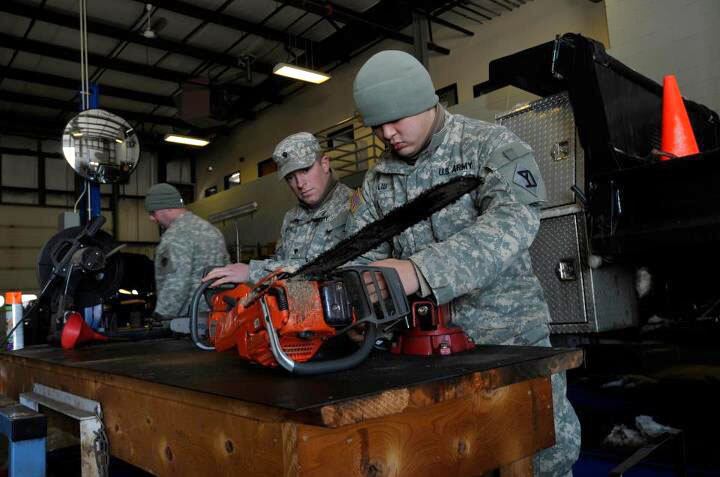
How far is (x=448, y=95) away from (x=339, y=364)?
9.18 metres

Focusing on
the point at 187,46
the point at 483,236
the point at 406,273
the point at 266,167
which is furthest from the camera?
the point at 266,167

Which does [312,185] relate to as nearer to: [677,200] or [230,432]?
[677,200]

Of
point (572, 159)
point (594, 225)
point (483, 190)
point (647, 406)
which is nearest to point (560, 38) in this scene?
point (572, 159)

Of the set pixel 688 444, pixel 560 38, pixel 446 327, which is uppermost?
pixel 560 38

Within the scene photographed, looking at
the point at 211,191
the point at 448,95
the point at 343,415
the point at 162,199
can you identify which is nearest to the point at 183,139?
the point at 211,191

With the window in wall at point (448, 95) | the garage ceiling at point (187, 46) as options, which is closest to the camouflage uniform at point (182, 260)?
the garage ceiling at point (187, 46)

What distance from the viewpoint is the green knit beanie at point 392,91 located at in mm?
1671

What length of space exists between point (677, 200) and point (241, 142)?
13407 millimetres

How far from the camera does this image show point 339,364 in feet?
3.67

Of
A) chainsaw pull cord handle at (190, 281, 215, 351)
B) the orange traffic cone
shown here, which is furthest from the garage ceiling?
chainsaw pull cord handle at (190, 281, 215, 351)

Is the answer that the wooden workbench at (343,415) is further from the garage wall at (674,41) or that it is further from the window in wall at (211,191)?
the window in wall at (211,191)

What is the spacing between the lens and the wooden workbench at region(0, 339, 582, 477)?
865 millimetres

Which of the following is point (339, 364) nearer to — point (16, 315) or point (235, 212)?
point (16, 315)

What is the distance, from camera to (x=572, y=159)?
325 centimetres
